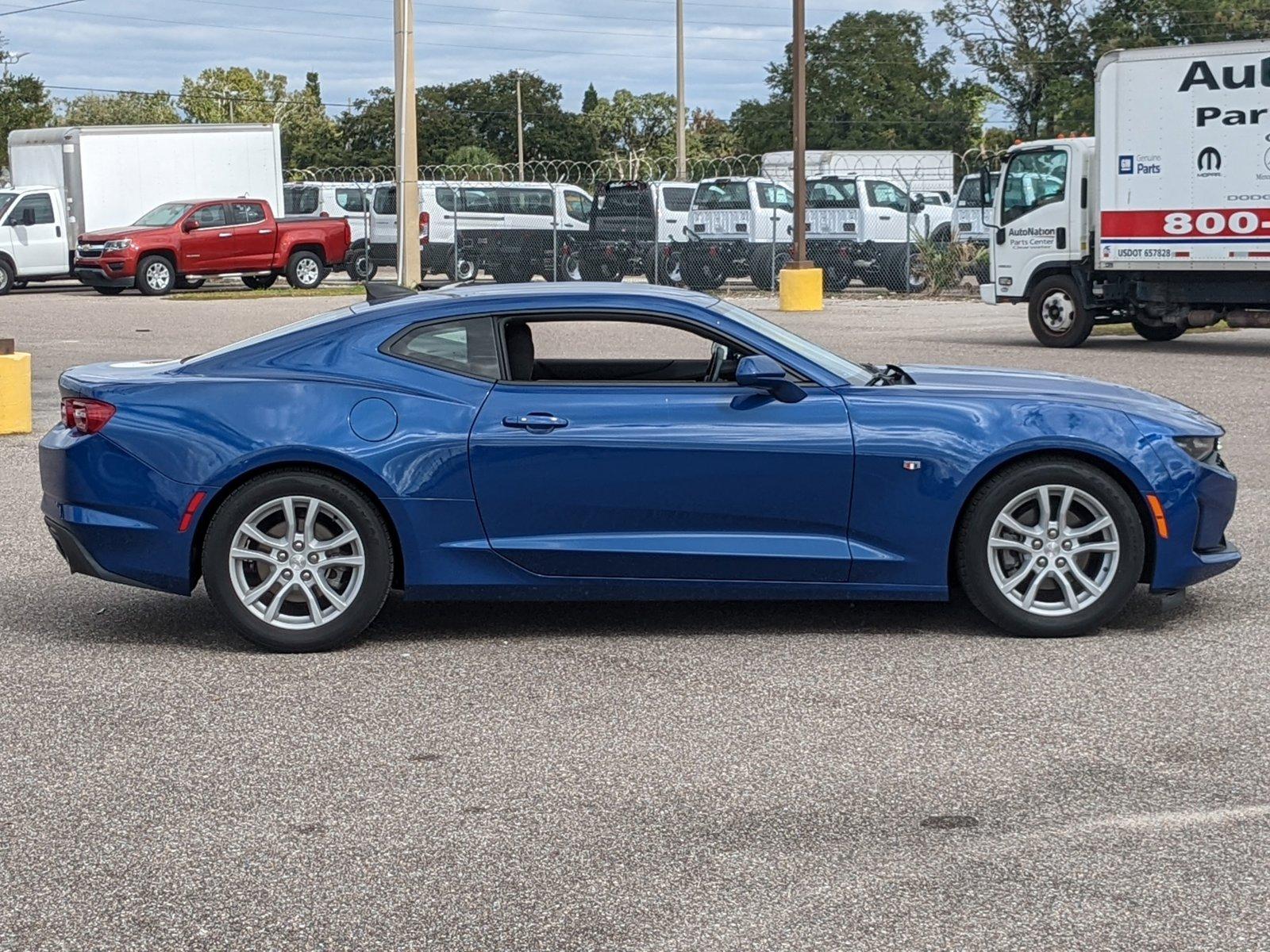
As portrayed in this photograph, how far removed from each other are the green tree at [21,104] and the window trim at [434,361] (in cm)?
4824

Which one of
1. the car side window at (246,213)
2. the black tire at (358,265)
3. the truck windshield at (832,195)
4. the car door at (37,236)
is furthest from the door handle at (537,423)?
the black tire at (358,265)

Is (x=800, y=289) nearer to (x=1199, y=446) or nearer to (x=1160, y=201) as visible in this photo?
(x=1160, y=201)

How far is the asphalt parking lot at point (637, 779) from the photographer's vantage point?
3.92m

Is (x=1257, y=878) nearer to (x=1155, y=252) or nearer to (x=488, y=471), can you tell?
(x=488, y=471)

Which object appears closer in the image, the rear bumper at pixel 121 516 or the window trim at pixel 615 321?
the rear bumper at pixel 121 516

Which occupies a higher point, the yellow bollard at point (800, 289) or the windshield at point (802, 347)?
the windshield at point (802, 347)

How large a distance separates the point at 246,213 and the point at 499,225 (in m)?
4.93

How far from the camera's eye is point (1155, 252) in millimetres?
18547

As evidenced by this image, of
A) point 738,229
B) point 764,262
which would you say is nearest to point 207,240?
point 738,229

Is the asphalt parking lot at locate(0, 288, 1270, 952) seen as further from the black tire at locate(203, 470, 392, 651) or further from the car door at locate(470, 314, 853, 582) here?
the car door at locate(470, 314, 853, 582)

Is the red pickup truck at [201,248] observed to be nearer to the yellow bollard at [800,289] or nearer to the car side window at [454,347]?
the yellow bollard at [800,289]

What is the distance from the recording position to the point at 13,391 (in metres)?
12.6

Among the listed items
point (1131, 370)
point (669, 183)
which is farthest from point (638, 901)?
point (669, 183)

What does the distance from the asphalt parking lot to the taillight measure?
836 millimetres
